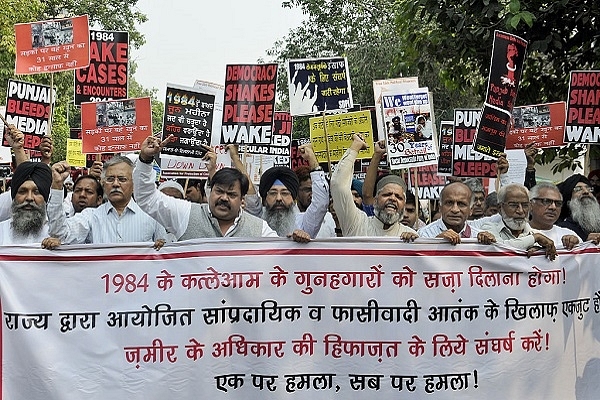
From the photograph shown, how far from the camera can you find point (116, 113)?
335 inches

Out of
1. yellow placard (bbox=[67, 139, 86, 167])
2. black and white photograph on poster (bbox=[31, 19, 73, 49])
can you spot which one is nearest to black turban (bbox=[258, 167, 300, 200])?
black and white photograph on poster (bbox=[31, 19, 73, 49])

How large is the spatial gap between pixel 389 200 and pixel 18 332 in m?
2.27

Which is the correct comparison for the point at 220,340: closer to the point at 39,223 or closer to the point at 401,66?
the point at 39,223

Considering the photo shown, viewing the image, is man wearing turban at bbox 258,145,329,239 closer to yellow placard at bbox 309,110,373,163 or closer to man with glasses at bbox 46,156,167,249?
man with glasses at bbox 46,156,167,249

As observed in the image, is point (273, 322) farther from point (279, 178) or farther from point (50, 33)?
point (50, 33)

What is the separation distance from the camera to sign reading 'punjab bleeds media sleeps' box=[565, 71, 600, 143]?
9.02m

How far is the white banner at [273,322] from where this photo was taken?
Answer: 517 centimetres

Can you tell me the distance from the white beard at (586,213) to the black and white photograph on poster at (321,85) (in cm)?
207

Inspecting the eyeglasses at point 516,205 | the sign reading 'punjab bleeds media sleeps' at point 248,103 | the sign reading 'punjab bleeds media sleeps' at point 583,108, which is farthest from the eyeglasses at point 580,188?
the sign reading 'punjab bleeds media sleeps' at point 248,103

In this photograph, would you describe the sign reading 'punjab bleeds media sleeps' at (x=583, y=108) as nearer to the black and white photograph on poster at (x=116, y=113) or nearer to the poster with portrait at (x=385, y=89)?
the poster with portrait at (x=385, y=89)

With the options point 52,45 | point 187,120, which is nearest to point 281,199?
point 187,120

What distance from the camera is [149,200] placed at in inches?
231

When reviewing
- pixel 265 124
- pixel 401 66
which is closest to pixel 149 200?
pixel 265 124

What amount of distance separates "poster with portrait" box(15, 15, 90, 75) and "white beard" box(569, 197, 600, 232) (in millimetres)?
4329
